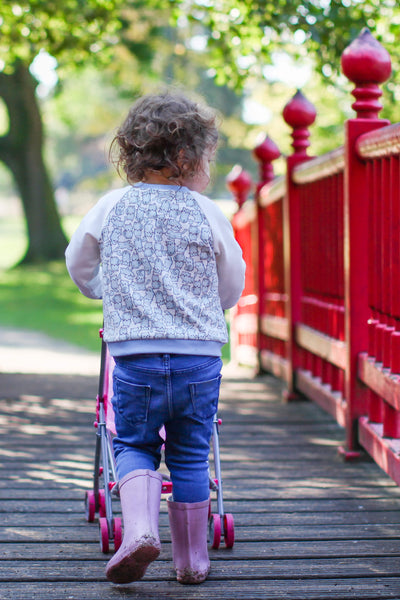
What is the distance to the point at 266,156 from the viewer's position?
7.19 meters

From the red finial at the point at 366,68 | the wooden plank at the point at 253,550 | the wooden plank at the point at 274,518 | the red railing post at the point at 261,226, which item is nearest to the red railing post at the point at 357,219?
the red finial at the point at 366,68

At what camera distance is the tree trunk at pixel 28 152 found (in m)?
23.0

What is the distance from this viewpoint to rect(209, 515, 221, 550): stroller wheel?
2.96 m

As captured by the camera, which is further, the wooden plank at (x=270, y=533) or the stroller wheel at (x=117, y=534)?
the wooden plank at (x=270, y=533)

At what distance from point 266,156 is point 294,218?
1686 mm

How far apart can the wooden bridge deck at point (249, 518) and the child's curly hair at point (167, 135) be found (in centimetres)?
135

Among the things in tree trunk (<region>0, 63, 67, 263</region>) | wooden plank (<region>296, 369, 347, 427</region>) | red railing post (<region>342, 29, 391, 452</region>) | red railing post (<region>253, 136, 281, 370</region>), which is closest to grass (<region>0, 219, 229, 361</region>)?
tree trunk (<region>0, 63, 67, 263</region>)

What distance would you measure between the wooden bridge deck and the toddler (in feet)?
0.81

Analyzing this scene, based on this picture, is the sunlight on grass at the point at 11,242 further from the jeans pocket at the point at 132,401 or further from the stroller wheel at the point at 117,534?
the jeans pocket at the point at 132,401

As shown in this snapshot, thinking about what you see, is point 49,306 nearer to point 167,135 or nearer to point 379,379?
point 379,379

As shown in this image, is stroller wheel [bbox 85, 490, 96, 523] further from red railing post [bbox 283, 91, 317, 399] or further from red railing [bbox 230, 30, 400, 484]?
red railing post [bbox 283, 91, 317, 399]

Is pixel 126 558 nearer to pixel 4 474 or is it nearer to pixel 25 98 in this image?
pixel 4 474

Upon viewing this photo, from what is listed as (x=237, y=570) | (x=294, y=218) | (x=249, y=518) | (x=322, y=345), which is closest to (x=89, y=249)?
(x=237, y=570)

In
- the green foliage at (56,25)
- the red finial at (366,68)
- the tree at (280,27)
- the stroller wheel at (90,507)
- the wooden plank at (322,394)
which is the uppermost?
the green foliage at (56,25)
